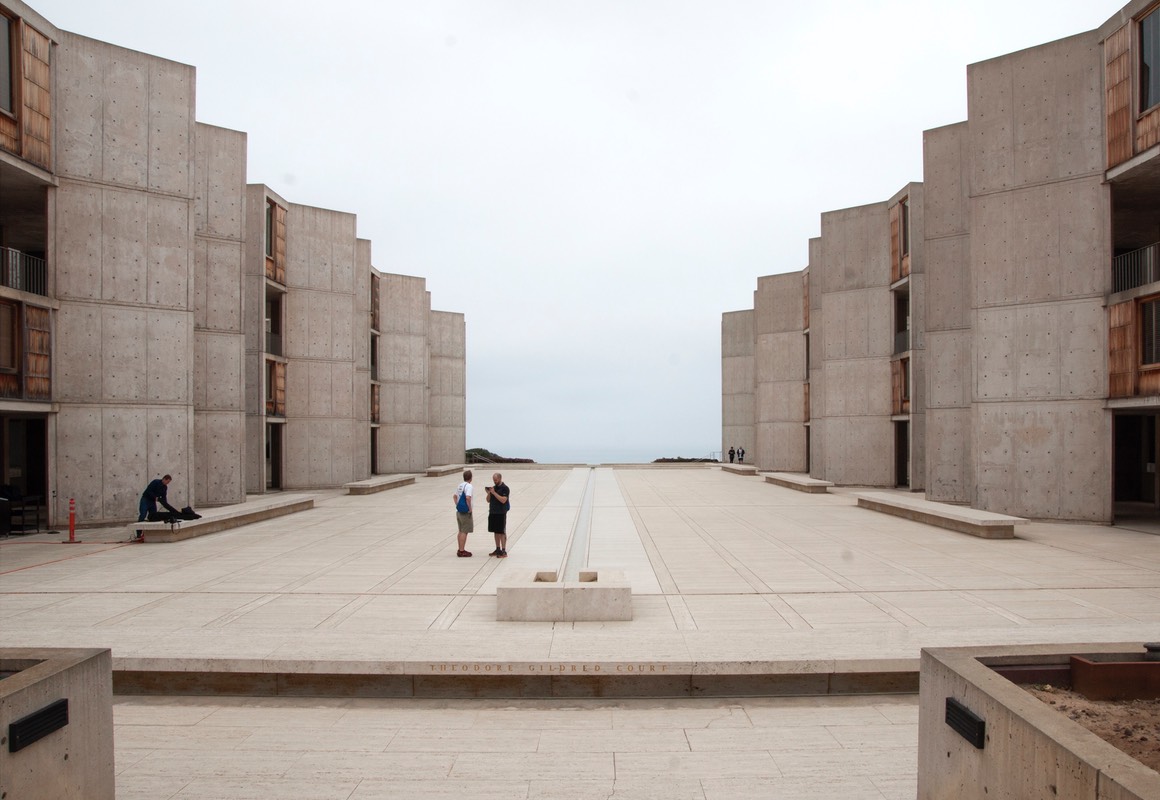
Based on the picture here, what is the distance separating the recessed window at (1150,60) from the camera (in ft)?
56.3

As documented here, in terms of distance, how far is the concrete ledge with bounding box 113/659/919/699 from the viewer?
290 inches

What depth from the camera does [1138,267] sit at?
65.0 ft

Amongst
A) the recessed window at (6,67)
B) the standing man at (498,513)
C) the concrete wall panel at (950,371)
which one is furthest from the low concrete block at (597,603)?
the concrete wall panel at (950,371)

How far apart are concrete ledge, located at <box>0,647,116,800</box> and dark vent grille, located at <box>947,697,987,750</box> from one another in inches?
207

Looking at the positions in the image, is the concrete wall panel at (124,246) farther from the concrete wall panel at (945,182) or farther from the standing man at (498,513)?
the concrete wall panel at (945,182)

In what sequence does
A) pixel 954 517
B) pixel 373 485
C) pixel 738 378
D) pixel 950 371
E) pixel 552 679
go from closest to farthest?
pixel 552 679, pixel 954 517, pixel 950 371, pixel 373 485, pixel 738 378

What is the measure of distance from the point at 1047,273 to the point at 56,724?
871 inches

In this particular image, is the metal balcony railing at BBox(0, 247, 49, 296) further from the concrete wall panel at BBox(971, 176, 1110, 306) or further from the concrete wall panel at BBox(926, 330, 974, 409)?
the concrete wall panel at BBox(926, 330, 974, 409)

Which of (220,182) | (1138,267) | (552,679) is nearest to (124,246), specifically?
(220,182)

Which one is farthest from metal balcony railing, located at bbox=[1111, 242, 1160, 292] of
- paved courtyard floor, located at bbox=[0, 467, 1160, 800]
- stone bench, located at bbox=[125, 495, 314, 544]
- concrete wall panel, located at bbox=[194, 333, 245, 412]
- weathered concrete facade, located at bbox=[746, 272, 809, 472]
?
concrete wall panel, located at bbox=[194, 333, 245, 412]

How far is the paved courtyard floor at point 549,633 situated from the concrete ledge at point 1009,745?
37.1 inches

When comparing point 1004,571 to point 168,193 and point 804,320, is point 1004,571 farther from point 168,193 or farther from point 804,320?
point 804,320

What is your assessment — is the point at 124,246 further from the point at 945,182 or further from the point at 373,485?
the point at 945,182

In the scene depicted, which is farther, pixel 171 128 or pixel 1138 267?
pixel 171 128
